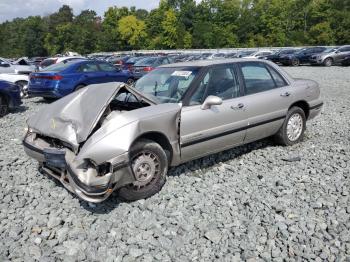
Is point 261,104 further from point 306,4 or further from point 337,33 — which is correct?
point 306,4

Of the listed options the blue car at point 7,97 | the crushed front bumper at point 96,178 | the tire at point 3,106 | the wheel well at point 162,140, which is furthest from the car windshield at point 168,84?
the tire at point 3,106

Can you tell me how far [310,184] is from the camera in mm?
4617

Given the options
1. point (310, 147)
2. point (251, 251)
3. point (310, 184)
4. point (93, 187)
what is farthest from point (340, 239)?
point (310, 147)

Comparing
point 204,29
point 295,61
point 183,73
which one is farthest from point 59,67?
point 204,29

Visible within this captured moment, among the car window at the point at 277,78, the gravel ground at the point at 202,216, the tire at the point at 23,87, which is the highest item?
the car window at the point at 277,78

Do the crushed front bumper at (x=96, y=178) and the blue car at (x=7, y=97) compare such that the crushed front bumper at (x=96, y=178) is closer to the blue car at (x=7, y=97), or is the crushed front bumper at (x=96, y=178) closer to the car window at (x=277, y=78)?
the car window at (x=277, y=78)

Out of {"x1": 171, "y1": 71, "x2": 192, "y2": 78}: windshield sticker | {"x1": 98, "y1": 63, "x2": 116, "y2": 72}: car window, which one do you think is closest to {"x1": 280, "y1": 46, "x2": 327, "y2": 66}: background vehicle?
{"x1": 98, "y1": 63, "x2": 116, "y2": 72}: car window

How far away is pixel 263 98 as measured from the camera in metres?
5.54

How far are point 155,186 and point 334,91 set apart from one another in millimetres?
10338

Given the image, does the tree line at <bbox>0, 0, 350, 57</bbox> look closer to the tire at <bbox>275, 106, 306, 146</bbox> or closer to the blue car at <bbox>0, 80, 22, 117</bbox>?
the blue car at <bbox>0, 80, 22, 117</bbox>

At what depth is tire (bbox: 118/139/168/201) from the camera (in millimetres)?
4129

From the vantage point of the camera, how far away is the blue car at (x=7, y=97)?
32.5ft

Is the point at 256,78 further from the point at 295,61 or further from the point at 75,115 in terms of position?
the point at 295,61

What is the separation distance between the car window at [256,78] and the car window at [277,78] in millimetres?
91
